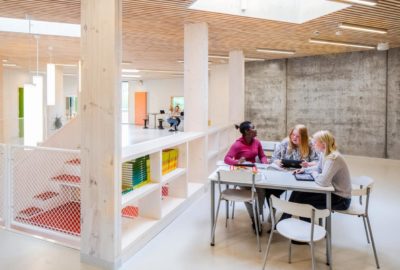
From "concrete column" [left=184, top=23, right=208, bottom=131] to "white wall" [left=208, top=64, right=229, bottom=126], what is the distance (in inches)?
240

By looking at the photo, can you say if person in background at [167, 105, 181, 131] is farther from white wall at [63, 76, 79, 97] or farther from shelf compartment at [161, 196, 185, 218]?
shelf compartment at [161, 196, 185, 218]

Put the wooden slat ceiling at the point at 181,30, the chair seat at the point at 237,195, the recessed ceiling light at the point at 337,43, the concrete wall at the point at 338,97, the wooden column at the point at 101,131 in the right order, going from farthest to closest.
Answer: the concrete wall at the point at 338,97, the recessed ceiling light at the point at 337,43, the wooden slat ceiling at the point at 181,30, the chair seat at the point at 237,195, the wooden column at the point at 101,131

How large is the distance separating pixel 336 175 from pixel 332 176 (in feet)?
0.45

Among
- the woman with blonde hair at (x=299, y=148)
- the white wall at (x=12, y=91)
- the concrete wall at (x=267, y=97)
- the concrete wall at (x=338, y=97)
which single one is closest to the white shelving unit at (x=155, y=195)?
the woman with blonde hair at (x=299, y=148)

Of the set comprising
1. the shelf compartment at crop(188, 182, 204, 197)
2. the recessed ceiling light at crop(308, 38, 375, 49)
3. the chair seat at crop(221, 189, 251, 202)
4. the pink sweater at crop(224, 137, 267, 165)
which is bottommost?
the shelf compartment at crop(188, 182, 204, 197)

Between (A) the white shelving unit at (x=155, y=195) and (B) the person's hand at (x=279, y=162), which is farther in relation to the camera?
(B) the person's hand at (x=279, y=162)

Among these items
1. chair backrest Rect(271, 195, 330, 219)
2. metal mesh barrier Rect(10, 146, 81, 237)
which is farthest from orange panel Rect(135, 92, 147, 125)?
chair backrest Rect(271, 195, 330, 219)

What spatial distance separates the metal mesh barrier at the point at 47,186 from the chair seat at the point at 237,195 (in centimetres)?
229

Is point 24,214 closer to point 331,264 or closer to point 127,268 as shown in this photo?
point 127,268

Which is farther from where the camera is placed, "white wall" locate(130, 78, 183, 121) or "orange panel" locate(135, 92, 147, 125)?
"orange panel" locate(135, 92, 147, 125)

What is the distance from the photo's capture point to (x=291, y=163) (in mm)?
4418

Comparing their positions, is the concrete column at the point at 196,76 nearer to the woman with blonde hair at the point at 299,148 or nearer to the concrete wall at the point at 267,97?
the woman with blonde hair at the point at 299,148

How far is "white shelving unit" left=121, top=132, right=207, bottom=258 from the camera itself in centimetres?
364

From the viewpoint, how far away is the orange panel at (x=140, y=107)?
20.5 metres
